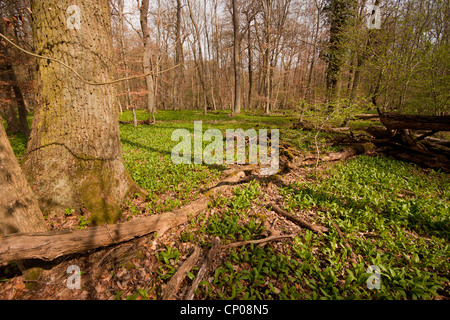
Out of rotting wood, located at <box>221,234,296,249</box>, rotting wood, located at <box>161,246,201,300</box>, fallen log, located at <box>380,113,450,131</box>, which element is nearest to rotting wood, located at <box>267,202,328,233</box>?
rotting wood, located at <box>221,234,296,249</box>

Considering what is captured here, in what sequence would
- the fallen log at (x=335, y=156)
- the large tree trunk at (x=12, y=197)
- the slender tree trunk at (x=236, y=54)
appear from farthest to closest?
the slender tree trunk at (x=236, y=54), the fallen log at (x=335, y=156), the large tree trunk at (x=12, y=197)

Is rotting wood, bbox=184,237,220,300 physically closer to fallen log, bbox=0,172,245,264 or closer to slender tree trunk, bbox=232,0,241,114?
fallen log, bbox=0,172,245,264

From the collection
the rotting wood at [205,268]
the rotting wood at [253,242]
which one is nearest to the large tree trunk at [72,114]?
the rotting wood at [205,268]

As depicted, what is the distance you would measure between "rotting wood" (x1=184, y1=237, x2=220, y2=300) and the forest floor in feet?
0.21

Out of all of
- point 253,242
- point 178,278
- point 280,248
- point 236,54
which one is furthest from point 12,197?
point 236,54

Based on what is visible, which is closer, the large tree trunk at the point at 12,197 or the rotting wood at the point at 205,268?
the large tree trunk at the point at 12,197

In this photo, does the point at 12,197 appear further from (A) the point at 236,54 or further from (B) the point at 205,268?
(A) the point at 236,54

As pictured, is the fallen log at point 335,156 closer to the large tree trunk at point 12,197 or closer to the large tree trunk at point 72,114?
the large tree trunk at point 72,114

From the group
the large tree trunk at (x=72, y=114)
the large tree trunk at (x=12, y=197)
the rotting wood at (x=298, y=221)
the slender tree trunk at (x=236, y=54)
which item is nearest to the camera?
the large tree trunk at (x=12, y=197)

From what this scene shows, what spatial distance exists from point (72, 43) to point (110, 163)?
74.7 inches

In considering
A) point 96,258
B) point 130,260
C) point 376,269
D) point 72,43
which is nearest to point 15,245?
point 96,258

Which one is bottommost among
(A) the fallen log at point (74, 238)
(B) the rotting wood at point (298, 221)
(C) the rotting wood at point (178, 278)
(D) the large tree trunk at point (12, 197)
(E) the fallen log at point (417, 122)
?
(C) the rotting wood at point (178, 278)

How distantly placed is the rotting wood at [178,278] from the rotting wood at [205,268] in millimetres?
152

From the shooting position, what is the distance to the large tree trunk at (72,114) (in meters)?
2.68
